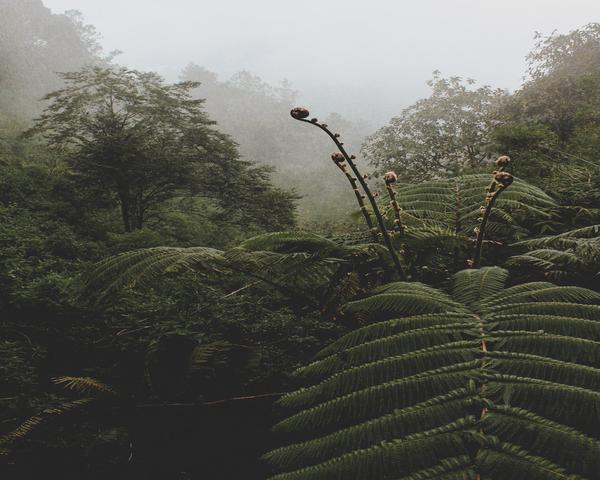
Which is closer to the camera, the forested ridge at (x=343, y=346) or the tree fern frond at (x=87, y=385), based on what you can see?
the forested ridge at (x=343, y=346)

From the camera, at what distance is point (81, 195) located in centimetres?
679

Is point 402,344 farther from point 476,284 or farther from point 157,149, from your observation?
point 157,149

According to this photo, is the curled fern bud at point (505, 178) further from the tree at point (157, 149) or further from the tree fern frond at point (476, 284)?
the tree at point (157, 149)

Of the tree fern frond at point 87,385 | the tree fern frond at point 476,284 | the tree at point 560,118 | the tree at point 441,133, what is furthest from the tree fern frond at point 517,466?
the tree at point 441,133

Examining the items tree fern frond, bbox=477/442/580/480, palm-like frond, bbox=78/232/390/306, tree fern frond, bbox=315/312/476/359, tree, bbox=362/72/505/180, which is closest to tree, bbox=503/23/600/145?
tree, bbox=362/72/505/180

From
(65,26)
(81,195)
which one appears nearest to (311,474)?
(81,195)

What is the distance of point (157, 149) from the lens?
641cm

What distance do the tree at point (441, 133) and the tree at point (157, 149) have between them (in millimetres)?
3612

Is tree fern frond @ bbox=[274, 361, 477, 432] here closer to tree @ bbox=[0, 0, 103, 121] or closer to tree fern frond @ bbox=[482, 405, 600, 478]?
tree fern frond @ bbox=[482, 405, 600, 478]

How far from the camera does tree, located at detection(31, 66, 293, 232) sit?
633cm

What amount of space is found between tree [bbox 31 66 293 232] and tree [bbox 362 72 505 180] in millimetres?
3612

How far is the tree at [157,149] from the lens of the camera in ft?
20.8

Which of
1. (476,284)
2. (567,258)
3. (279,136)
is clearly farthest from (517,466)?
(279,136)

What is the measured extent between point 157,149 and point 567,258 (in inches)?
240
